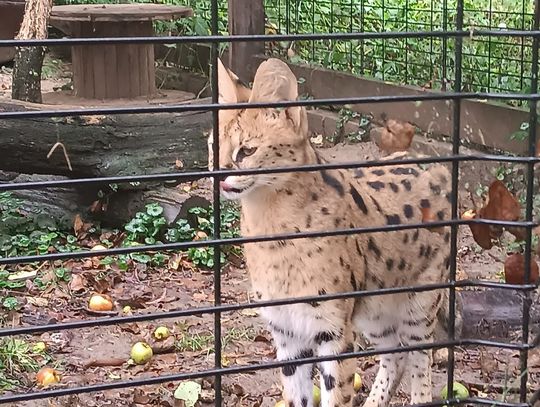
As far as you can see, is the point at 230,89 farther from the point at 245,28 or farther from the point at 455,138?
the point at 245,28

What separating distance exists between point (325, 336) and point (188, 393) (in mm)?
759

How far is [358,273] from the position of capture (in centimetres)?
367

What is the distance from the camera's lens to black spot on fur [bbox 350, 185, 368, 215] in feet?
12.3

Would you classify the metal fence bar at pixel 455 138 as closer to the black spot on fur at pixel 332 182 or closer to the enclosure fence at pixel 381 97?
the enclosure fence at pixel 381 97

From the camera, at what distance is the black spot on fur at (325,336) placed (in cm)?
351

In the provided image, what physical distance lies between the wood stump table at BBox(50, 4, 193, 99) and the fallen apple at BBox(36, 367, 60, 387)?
13.4 feet

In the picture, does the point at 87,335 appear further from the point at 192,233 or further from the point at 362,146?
the point at 362,146

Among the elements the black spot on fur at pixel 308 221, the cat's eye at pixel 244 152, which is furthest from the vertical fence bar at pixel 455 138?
the cat's eye at pixel 244 152

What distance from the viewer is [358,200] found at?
3.76 metres

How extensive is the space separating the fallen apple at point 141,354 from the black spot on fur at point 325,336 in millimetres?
1170

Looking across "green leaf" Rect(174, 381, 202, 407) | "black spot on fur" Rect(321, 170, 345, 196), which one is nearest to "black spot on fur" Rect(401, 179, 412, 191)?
"black spot on fur" Rect(321, 170, 345, 196)

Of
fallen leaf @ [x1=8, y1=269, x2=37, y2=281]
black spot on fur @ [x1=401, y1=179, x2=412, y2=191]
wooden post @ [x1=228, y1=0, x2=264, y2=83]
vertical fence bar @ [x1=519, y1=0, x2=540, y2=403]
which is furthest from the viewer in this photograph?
wooden post @ [x1=228, y1=0, x2=264, y2=83]

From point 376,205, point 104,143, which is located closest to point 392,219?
point 376,205

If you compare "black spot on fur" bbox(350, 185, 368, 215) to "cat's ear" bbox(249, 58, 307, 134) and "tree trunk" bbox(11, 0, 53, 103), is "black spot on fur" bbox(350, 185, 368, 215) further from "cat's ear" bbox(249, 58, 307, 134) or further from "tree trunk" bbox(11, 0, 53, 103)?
"tree trunk" bbox(11, 0, 53, 103)
